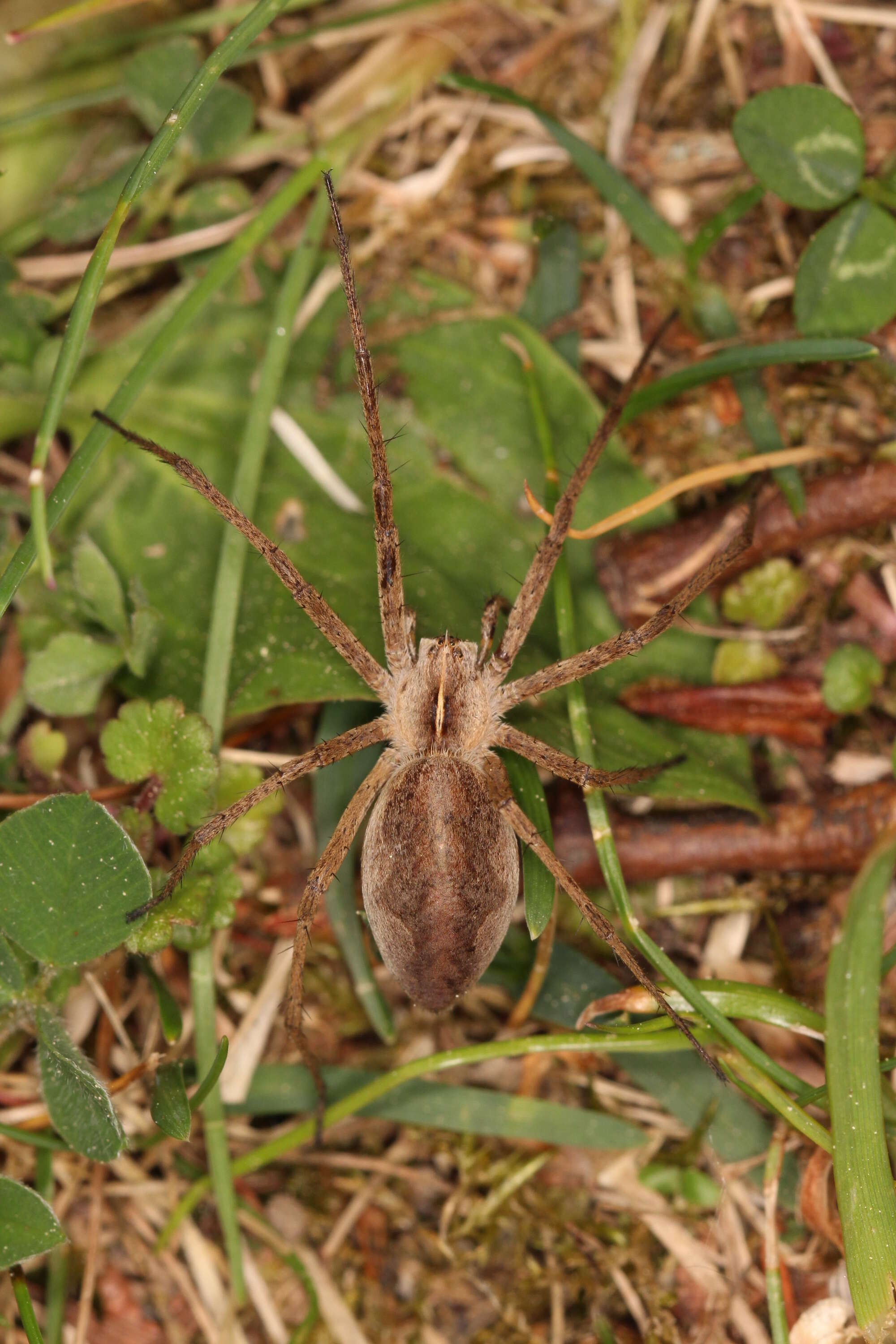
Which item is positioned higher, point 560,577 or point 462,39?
point 462,39

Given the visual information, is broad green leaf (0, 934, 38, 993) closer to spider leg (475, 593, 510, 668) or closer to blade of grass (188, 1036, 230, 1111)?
blade of grass (188, 1036, 230, 1111)

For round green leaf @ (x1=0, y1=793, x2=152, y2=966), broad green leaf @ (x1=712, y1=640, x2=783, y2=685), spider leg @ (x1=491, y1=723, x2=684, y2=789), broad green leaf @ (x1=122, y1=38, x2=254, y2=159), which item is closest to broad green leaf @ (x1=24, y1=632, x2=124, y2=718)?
round green leaf @ (x1=0, y1=793, x2=152, y2=966)

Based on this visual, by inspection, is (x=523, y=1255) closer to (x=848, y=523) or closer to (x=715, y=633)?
(x=715, y=633)

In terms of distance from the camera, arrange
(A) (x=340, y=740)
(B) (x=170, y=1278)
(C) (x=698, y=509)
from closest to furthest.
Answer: (A) (x=340, y=740)
(B) (x=170, y=1278)
(C) (x=698, y=509)

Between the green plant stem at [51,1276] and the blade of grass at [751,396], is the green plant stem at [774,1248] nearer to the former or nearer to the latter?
the blade of grass at [751,396]

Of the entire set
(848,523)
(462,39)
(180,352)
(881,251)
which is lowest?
(848,523)

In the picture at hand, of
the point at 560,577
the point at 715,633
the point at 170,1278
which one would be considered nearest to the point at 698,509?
the point at 715,633

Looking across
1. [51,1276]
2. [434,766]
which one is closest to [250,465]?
[434,766]

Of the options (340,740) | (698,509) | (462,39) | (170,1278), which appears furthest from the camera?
(462,39)
